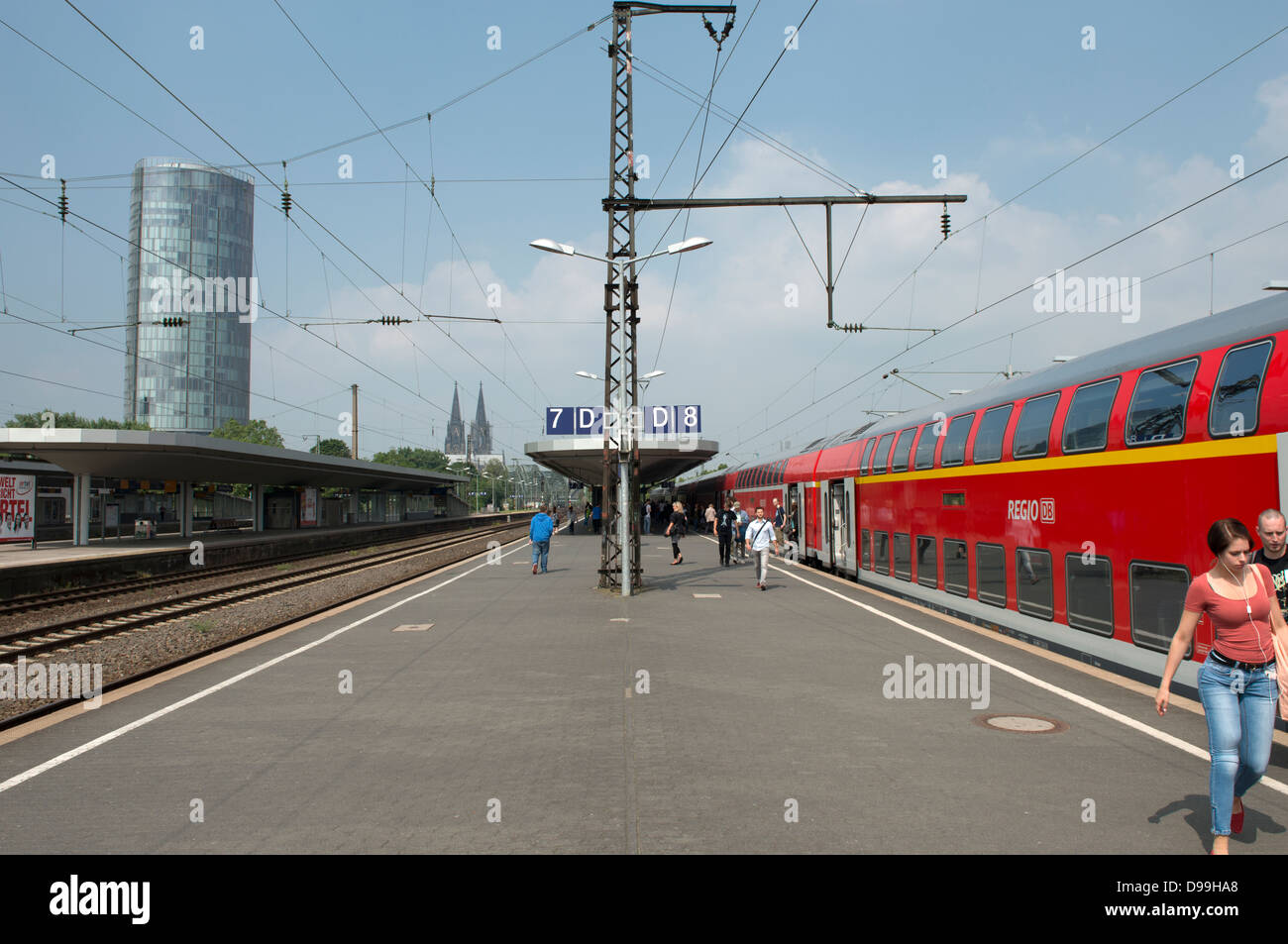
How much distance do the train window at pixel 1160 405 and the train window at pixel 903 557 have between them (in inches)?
321

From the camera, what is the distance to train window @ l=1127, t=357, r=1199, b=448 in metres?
8.70

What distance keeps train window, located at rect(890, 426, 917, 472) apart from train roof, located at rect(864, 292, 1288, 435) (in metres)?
2.52

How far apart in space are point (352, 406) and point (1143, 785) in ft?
205

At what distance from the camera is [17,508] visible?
32.6m

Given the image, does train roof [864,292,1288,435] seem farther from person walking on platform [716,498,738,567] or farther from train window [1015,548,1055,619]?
person walking on platform [716,498,738,567]

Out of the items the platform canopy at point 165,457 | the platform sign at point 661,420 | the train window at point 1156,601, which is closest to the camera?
the train window at point 1156,601

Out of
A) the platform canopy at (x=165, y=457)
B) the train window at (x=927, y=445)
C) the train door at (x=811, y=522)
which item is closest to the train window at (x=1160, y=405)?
the train window at (x=927, y=445)

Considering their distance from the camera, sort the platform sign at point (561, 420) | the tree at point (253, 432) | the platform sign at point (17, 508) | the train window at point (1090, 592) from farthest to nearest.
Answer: the tree at point (253, 432) → the platform sign at point (561, 420) → the platform sign at point (17, 508) → the train window at point (1090, 592)

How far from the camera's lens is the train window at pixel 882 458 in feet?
61.9

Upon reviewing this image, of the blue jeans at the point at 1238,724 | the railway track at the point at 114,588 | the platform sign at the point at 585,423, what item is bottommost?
the railway track at the point at 114,588

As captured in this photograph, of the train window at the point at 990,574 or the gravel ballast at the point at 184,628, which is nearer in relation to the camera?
the gravel ballast at the point at 184,628

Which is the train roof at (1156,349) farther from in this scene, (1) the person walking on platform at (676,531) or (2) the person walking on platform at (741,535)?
(2) the person walking on platform at (741,535)
